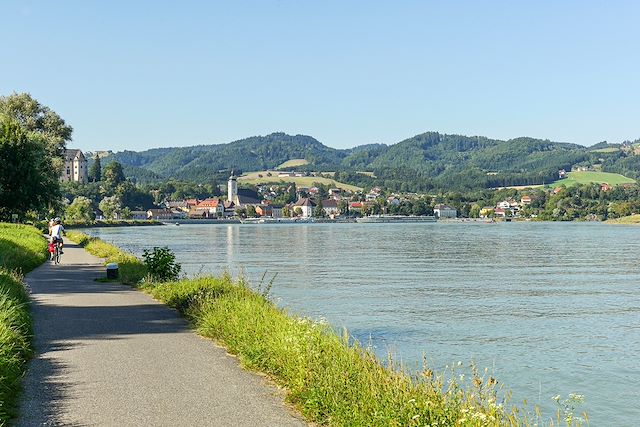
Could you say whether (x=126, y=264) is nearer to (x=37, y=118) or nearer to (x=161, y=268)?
(x=161, y=268)

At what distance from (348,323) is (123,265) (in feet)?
38.8

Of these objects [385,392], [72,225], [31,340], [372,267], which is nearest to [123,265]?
[31,340]

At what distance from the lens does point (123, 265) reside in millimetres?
30469

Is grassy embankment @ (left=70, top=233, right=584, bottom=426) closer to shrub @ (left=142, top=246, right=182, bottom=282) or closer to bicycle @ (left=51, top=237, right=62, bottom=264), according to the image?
shrub @ (left=142, top=246, right=182, bottom=282)

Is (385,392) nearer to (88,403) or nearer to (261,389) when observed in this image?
(261,389)

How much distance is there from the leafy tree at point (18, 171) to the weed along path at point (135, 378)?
87.7ft

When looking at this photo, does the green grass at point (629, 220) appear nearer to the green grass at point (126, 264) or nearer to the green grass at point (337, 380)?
the green grass at point (126, 264)

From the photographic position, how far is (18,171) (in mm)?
42906

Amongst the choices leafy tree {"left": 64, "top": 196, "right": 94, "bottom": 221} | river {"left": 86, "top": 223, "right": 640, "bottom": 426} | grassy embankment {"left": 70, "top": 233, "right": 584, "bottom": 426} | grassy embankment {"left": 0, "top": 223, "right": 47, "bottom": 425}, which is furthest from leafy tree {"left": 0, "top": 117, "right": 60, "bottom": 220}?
leafy tree {"left": 64, "top": 196, "right": 94, "bottom": 221}

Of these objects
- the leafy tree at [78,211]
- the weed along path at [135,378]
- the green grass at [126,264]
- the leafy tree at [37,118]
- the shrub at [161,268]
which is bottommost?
the weed along path at [135,378]

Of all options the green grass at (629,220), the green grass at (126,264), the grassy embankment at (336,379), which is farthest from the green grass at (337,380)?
the green grass at (629,220)

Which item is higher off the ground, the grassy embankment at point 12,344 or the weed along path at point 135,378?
the grassy embankment at point 12,344

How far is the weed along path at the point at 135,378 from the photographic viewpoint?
30.6ft

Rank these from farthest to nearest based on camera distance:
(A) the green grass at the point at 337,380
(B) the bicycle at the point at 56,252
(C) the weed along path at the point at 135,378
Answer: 1. (B) the bicycle at the point at 56,252
2. (C) the weed along path at the point at 135,378
3. (A) the green grass at the point at 337,380
